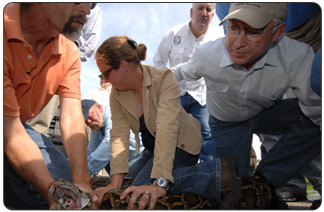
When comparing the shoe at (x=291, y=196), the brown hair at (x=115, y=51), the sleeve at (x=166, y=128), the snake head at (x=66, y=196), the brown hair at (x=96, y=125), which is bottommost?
the shoe at (x=291, y=196)

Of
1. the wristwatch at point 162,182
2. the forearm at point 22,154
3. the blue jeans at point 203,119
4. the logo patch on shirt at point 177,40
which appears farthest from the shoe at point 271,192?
the logo patch on shirt at point 177,40

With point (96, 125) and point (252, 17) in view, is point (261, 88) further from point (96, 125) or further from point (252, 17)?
point (96, 125)

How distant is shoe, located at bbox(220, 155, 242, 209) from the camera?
1.89 metres

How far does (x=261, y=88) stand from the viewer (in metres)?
2.50

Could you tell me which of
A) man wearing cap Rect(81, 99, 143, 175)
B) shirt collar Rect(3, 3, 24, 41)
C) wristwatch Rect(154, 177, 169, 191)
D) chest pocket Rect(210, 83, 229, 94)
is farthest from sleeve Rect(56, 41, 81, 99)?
→ man wearing cap Rect(81, 99, 143, 175)

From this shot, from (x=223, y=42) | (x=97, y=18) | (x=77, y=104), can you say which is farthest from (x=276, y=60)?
(x=77, y=104)

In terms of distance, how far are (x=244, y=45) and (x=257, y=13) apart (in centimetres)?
23

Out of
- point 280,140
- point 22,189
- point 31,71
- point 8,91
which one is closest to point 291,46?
point 280,140

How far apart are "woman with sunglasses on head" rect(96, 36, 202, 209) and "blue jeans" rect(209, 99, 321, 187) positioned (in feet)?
1.31

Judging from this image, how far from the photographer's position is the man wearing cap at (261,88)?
7.57 ft

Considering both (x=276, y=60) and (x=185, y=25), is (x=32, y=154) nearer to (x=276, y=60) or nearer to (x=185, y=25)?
(x=276, y=60)

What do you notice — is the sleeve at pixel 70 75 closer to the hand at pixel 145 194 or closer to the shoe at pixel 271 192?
the hand at pixel 145 194

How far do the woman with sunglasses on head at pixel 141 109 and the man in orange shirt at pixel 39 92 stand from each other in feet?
0.82

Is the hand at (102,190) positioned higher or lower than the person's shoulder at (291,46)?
lower
